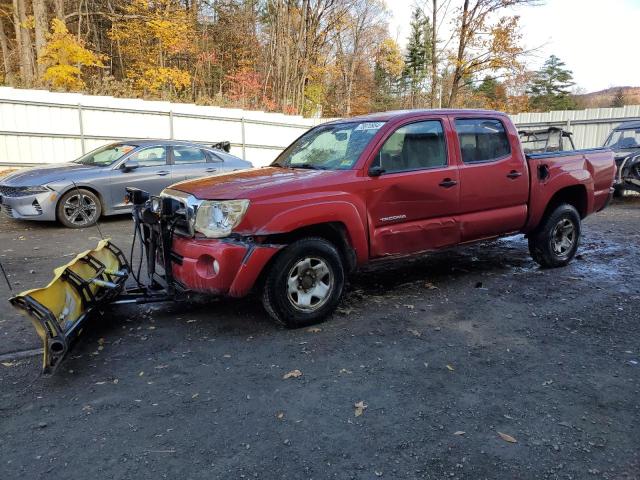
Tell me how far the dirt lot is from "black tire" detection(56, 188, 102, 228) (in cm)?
363

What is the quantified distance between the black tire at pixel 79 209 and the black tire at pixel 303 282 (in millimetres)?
5821

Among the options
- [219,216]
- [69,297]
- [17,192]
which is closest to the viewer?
[69,297]

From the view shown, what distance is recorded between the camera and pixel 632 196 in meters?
13.7

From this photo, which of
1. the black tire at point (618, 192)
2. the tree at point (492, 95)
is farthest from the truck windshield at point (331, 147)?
the tree at point (492, 95)

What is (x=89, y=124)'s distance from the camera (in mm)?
14539

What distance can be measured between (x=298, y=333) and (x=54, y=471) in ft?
6.83

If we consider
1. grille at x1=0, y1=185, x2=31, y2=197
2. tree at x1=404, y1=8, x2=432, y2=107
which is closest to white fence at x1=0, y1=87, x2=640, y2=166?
grille at x1=0, y1=185, x2=31, y2=197

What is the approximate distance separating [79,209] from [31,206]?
29.1 inches

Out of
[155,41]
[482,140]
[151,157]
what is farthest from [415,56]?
[482,140]

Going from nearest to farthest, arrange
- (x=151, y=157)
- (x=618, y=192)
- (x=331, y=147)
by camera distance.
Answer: (x=331, y=147) → (x=151, y=157) → (x=618, y=192)

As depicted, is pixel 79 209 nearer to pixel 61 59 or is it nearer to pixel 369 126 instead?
pixel 369 126

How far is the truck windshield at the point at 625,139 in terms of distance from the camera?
1263 cm

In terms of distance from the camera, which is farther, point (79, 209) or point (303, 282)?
point (79, 209)

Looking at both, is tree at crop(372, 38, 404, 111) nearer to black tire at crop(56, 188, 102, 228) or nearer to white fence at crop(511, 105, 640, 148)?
white fence at crop(511, 105, 640, 148)
